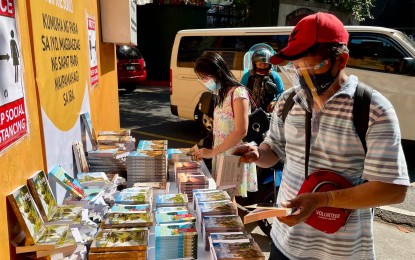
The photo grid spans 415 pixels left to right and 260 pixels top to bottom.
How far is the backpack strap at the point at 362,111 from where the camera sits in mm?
1380

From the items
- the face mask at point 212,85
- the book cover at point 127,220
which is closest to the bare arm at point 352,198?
the book cover at point 127,220

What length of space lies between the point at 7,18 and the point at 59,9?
0.97 meters

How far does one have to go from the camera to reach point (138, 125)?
9008 millimetres

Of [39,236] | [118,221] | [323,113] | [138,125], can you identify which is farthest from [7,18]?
[138,125]

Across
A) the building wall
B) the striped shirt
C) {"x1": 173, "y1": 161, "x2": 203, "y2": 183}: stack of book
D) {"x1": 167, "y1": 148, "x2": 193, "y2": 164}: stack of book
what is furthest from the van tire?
the striped shirt

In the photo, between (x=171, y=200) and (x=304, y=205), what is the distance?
1234 millimetres

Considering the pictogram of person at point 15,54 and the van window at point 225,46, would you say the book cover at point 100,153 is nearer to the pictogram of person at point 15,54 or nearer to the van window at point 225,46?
the pictogram of person at point 15,54

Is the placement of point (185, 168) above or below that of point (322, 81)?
below

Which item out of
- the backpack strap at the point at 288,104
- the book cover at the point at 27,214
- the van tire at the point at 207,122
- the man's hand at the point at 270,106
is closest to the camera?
the book cover at the point at 27,214

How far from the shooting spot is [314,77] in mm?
1514

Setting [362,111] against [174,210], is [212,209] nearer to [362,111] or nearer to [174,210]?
[174,210]

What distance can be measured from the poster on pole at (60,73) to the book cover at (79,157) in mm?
39

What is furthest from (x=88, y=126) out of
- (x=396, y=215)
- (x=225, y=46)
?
(x=225, y=46)

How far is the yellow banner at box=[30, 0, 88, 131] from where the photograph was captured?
2094mm
